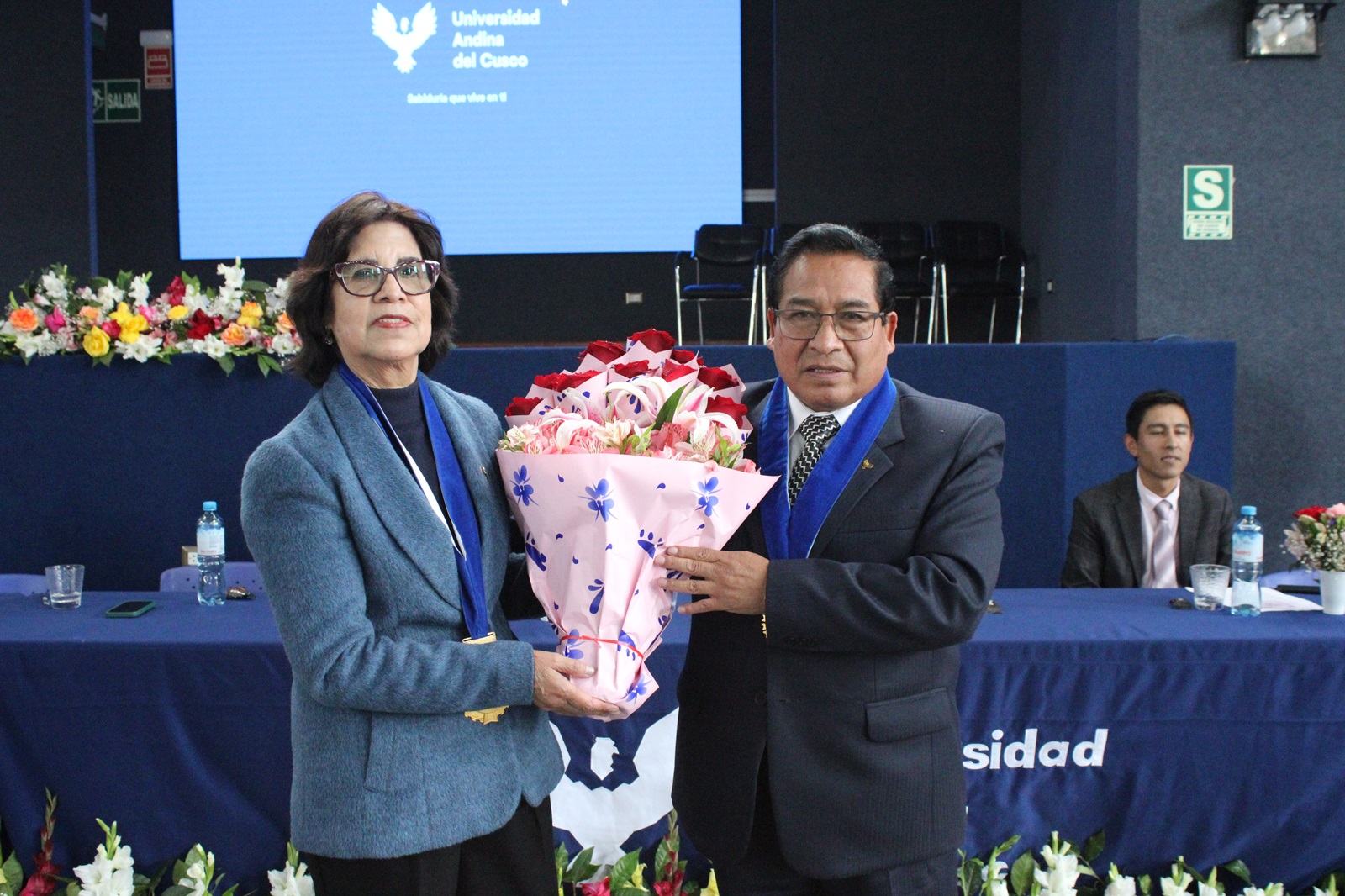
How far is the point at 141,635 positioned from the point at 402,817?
1.38m

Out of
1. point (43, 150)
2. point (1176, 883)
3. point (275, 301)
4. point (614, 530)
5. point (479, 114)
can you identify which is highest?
point (479, 114)

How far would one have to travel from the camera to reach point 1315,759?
2.31 meters

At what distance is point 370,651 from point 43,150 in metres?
7.44

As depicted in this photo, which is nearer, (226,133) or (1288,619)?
(1288,619)

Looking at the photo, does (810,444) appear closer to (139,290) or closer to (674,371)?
(674,371)

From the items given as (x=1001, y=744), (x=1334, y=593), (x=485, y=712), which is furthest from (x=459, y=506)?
(x=1334, y=593)

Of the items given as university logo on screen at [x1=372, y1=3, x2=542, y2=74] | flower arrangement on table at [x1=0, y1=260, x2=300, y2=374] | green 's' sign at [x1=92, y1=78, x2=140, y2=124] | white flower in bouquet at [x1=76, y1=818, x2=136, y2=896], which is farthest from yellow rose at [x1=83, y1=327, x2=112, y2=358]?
green 's' sign at [x1=92, y1=78, x2=140, y2=124]

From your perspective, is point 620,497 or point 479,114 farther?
point 479,114

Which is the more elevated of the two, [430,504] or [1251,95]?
[1251,95]

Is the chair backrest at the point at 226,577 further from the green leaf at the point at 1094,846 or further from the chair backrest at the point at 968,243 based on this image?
the chair backrest at the point at 968,243

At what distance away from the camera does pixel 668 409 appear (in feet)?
4.36

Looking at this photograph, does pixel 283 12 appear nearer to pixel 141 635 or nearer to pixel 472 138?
pixel 472 138

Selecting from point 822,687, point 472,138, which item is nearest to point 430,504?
point 822,687

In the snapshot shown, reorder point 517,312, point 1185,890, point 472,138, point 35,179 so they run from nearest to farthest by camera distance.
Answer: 1. point 1185,890
2. point 35,179
3. point 472,138
4. point 517,312
